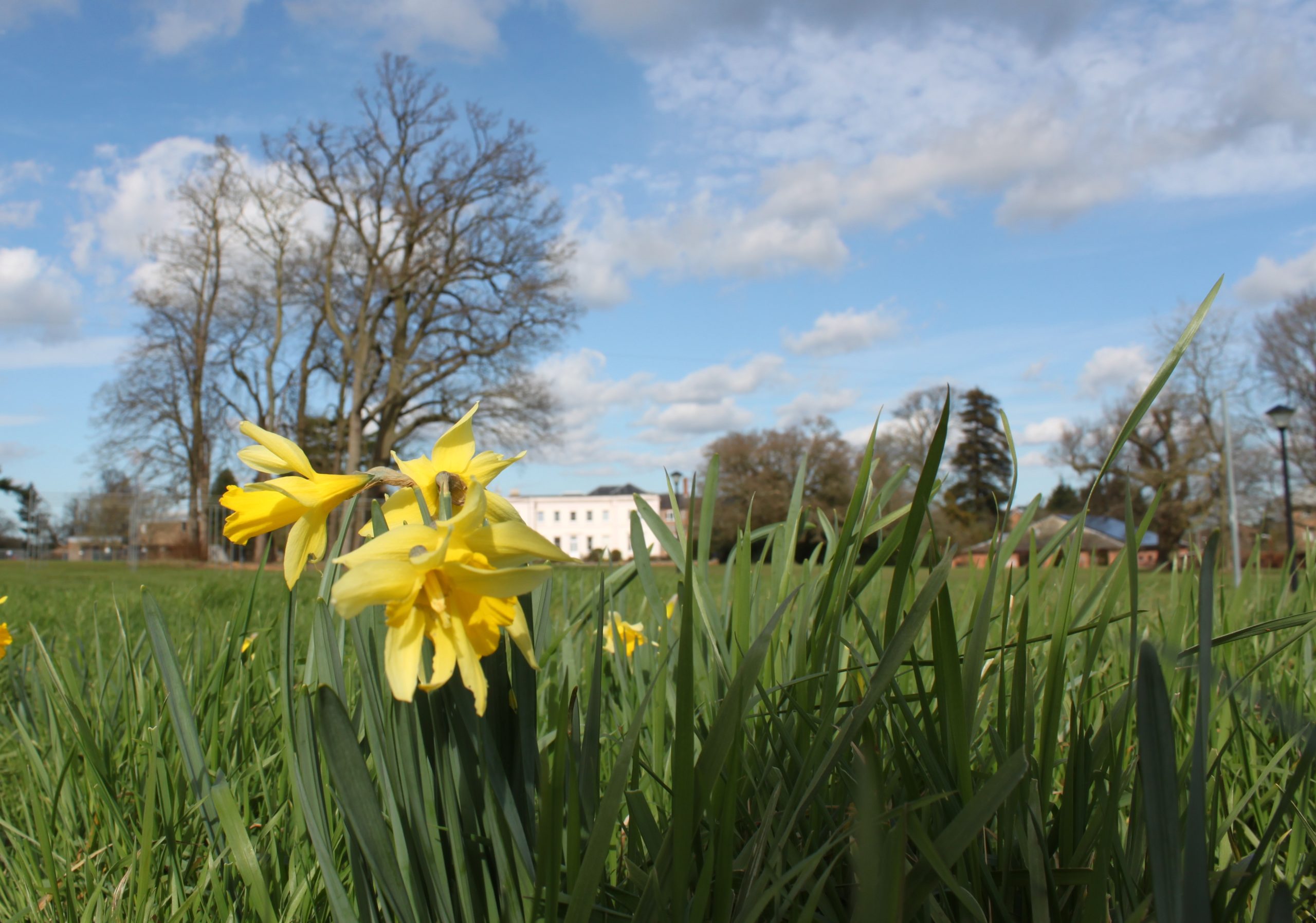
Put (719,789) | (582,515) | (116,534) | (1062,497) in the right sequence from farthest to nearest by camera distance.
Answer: (582,515) → (1062,497) → (116,534) → (719,789)

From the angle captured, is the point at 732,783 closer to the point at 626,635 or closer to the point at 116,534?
the point at 626,635

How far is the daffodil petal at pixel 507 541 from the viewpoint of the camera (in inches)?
25.8

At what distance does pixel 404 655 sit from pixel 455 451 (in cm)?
24

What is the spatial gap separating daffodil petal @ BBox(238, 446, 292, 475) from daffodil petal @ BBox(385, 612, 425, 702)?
12.1 inches

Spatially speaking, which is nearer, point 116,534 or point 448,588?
point 448,588

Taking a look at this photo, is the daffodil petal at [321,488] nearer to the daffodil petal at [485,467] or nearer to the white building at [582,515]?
the daffodil petal at [485,467]

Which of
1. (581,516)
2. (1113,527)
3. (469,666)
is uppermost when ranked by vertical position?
(581,516)

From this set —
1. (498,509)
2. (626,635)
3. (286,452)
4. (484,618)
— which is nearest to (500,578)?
(484,618)

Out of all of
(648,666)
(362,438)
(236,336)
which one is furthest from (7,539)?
(648,666)

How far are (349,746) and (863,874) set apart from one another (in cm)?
40

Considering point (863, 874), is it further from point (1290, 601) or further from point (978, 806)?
point (1290, 601)

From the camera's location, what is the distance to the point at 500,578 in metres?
0.61

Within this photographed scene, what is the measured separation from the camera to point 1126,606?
294cm

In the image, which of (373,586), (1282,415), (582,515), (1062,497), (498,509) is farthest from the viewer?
(582,515)
